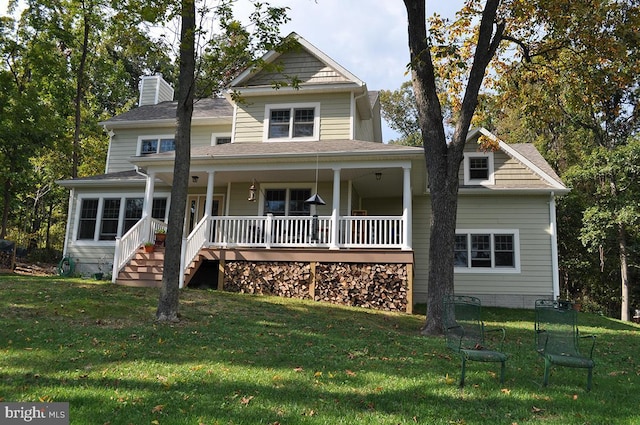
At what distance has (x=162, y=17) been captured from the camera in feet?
27.4

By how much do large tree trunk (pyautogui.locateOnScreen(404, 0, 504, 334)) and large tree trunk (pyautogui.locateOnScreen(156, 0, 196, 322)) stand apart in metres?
4.22

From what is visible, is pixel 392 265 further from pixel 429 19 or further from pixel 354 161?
pixel 429 19

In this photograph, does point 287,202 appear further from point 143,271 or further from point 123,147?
point 123,147

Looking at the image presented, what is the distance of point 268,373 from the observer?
4.89 meters

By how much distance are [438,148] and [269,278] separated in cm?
568

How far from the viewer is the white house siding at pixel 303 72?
46.5ft

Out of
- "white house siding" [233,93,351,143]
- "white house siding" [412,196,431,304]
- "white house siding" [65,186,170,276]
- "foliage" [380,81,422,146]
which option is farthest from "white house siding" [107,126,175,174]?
"foliage" [380,81,422,146]

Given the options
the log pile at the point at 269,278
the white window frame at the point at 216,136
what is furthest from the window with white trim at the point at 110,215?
the log pile at the point at 269,278

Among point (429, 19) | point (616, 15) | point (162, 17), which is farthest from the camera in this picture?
point (429, 19)

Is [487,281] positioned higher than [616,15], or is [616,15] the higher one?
[616,15]

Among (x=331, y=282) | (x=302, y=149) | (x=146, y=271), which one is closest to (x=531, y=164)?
(x=302, y=149)

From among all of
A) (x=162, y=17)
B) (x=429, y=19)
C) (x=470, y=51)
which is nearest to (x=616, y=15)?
(x=470, y=51)

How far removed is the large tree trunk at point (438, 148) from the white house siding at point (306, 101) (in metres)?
5.39

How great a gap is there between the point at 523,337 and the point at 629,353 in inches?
65.9
